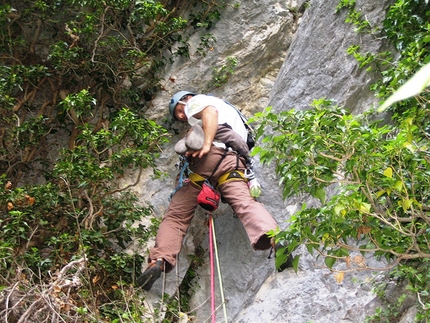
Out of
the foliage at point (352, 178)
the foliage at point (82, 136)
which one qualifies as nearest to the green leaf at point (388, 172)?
the foliage at point (352, 178)

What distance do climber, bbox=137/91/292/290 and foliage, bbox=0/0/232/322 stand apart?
0.23m

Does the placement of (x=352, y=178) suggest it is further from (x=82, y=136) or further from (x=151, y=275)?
(x=82, y=136)

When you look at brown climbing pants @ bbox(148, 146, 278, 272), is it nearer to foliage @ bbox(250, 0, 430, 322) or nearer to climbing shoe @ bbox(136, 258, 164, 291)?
climbing shoe @ bbox(136, 258, 164, 291)

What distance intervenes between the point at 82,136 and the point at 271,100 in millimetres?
1919

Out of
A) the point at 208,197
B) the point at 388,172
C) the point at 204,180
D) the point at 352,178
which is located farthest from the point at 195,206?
the point at 388,172

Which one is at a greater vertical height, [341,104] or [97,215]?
[341,104]

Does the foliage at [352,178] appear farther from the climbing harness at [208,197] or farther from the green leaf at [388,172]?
the climbing harness at [208,197]

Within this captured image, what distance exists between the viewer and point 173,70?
5684 mm

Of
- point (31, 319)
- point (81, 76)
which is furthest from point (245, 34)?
point (31, 319)

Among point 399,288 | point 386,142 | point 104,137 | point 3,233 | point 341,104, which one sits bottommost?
point 3,233

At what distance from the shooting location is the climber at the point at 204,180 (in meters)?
4.05

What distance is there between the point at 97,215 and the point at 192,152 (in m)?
1.02

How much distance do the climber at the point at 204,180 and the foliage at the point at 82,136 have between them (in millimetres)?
228

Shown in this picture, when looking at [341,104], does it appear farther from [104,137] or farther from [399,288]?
[104,137]
